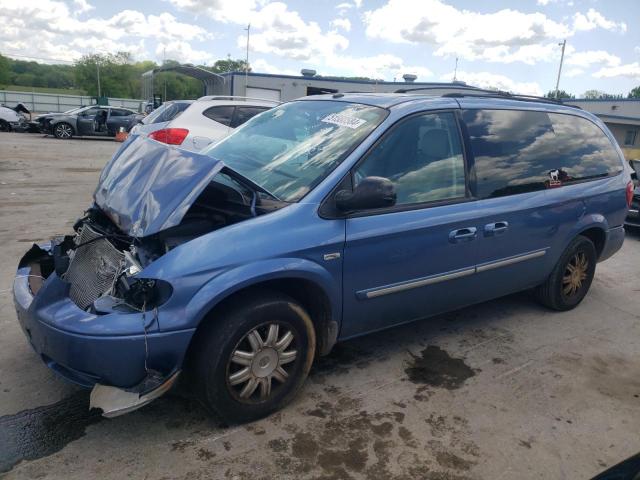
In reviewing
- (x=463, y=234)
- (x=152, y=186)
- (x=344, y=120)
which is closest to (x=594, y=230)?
(x=463, y=234)

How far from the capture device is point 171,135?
8.88m

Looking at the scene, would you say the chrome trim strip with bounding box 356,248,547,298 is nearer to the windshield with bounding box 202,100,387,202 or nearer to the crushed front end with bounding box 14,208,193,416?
the windshield with bounding box 202,100,387,202

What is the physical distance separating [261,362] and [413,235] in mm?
1277

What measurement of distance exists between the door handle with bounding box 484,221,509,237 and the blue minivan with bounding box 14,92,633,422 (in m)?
0.01

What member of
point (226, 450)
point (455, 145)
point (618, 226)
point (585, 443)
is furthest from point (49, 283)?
point (618, 226)

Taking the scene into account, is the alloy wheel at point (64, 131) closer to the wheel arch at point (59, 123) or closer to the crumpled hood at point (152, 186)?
the wheel arch at point (59, 123)

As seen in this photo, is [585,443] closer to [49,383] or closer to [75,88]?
[49,383]

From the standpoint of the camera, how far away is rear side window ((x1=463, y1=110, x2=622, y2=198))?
3881 millimetres

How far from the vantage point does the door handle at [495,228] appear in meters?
3.79

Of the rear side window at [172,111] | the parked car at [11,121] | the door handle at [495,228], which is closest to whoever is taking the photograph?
the door handle at [495,228]

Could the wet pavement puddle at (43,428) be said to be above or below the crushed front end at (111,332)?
below

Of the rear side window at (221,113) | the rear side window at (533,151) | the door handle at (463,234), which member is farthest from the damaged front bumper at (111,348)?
the rear side window at (221,113)

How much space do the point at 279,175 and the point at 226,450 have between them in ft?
5.43

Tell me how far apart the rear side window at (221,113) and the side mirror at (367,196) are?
699 centimetres
